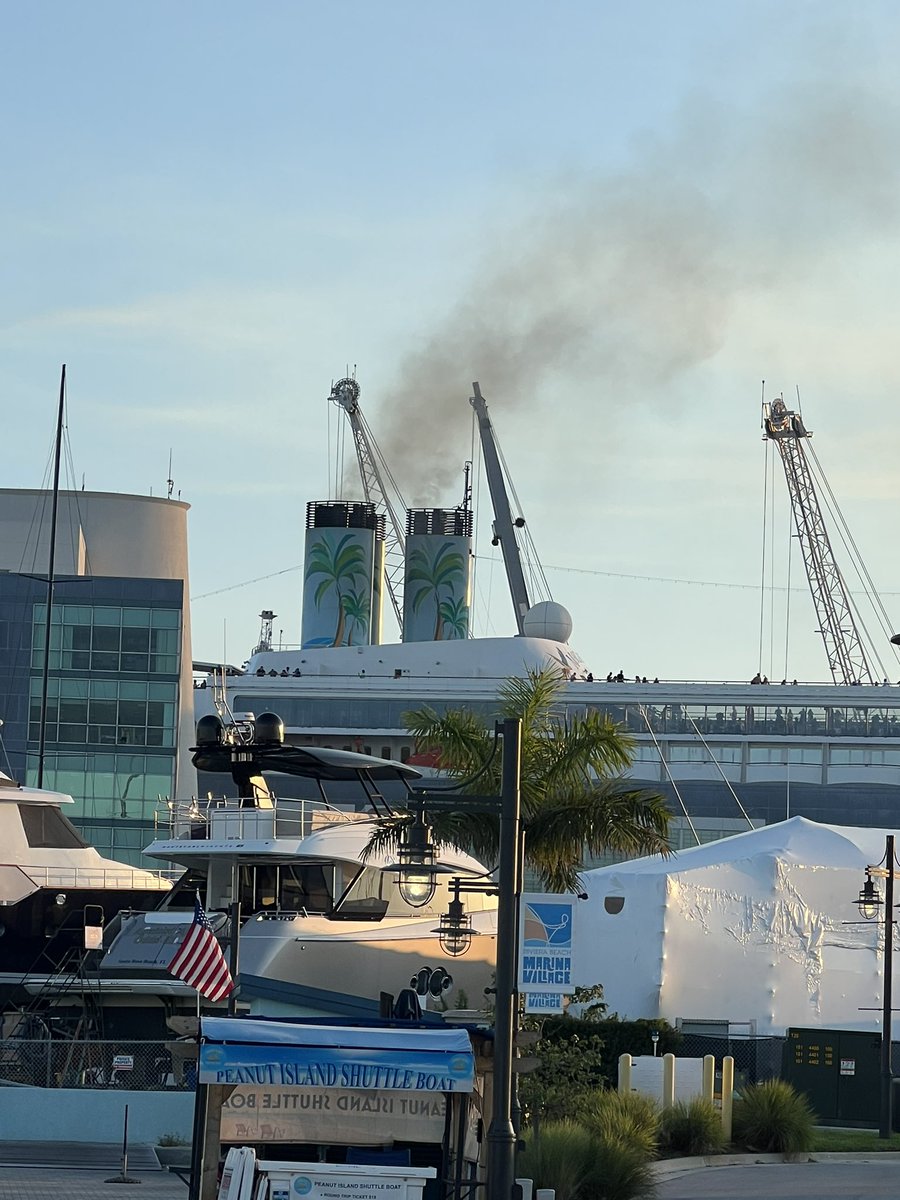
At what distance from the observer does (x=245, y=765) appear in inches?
1369

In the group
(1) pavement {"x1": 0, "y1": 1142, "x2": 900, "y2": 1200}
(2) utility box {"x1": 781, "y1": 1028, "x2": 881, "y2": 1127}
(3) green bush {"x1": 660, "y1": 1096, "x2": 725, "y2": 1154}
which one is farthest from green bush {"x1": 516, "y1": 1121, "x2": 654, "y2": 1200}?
(2) utility box {"x1": 781, "y1": 1028, "x2": 881, "y2": 1127}

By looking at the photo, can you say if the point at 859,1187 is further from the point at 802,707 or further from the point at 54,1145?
the point at 802,707

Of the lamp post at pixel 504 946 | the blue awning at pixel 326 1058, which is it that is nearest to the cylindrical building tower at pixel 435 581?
the lamp post at pixel 504 946

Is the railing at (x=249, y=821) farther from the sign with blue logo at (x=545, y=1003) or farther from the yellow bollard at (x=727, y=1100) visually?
the sign with blue logo at (x=545, y=1003)

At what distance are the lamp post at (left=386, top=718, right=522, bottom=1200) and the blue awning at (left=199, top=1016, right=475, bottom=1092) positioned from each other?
58 cm

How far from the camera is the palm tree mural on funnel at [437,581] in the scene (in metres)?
113

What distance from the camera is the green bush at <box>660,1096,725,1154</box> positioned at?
25688 mm

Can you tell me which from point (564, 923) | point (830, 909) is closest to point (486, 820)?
point (564, 923)

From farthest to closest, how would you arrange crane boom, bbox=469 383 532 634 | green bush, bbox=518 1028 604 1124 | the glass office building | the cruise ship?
crane boom, bbox=469 383 532 634, the cruise ship, the glass office building, green bush, bbox=518 1028 604 1124

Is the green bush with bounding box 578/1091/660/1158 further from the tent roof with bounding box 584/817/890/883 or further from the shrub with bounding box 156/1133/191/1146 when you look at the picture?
the tent roof with bounding box 584/817/890/883

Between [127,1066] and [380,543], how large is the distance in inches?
3603

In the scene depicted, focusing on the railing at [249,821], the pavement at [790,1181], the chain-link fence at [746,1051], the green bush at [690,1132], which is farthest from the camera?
the railing at [249,821]

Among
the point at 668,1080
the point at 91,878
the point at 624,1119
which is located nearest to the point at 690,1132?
the point at 668,1080

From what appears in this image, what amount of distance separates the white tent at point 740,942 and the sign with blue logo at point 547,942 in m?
18.2
